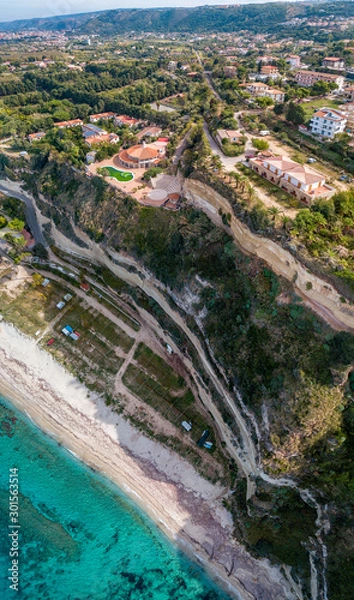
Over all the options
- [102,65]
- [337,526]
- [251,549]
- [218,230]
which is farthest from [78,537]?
[102,65]

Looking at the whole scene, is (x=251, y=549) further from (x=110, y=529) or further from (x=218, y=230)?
(x=218, y=230)

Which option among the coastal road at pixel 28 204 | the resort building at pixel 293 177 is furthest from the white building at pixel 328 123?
the coastal road at pixel 28 204

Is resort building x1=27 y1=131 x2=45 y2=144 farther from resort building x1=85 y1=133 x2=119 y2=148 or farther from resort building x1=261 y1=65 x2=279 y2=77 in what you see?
resort building x1=261 y1=65 x2=279 y2=77

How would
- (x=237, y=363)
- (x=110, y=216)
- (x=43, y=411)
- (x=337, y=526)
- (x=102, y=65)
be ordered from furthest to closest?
(x=102, y=65)
(x=110, y=216)
(x=43, y=411)
(x=237, y=363)
(x=337, y=526)

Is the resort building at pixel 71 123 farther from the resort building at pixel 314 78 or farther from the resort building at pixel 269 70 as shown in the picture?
the resort building at pixel 314 78

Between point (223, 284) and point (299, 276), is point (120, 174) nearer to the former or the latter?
point (223, 284)

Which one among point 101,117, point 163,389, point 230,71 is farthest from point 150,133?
point 163,389
